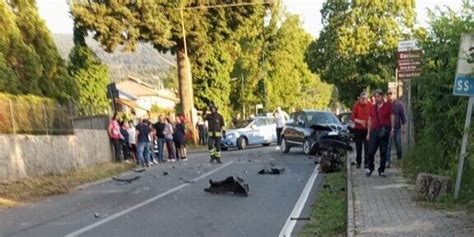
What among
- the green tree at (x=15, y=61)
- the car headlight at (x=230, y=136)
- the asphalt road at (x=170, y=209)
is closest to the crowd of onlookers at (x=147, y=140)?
the green tree at (x=15, y=61)

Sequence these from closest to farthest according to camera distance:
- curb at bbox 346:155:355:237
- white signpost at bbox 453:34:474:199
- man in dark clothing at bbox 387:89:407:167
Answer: curb at bbox 346:155:355:237 < white signpost at bbox 453:34:474:199 < man in dark clothing at bbox 387:89:407:167

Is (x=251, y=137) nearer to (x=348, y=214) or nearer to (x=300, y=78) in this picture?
(x=348, y=214)

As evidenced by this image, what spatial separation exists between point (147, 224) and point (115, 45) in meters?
27.4

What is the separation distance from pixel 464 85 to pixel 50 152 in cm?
1199

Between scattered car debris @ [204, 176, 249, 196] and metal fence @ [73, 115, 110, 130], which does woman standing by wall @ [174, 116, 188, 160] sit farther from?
scattered car debris @ [204, 176, 249, 196]

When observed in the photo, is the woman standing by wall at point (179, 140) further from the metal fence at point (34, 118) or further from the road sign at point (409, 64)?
the road sign at point (409, 64)

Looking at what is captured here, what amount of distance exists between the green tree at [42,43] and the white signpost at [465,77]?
45.1 feet

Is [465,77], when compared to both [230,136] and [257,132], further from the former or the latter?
[257,132]

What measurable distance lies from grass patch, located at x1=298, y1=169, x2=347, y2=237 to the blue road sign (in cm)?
255

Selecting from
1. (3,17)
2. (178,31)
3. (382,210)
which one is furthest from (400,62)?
(178,31)

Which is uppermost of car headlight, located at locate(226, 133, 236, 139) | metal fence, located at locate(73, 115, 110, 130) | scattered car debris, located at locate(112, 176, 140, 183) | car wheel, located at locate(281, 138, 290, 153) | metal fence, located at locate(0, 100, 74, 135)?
metal fence, located at locate(0, 100, 74, 135)

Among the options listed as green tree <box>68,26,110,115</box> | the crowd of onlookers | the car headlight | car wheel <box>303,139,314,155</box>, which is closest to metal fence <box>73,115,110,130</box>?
the crowd of onlookers

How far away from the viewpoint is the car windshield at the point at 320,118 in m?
24.8

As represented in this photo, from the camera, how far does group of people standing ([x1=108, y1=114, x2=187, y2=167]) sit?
22.8 metres
